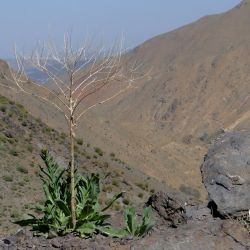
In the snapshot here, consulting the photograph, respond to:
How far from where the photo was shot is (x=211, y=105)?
7606cm

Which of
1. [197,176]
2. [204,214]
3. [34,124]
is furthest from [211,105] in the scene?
[204,214]

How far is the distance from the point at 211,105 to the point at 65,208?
69.7 m

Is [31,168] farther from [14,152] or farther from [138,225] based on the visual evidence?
[138,225]

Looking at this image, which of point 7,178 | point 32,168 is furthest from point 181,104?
point 7,178

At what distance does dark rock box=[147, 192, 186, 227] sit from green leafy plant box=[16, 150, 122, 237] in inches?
26.4

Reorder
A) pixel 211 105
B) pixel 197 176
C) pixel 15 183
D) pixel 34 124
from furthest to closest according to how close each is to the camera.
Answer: pixel 211 105
pixel 197 176
pixel 34 124
pixel 15 183

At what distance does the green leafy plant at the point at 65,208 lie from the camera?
287 inches

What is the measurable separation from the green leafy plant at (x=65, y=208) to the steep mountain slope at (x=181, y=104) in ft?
104

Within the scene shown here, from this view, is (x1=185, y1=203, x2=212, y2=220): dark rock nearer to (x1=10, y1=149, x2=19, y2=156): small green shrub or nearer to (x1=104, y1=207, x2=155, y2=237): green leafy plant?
(x1=104, y1=207, x2=155, y2=237): green leafy plant

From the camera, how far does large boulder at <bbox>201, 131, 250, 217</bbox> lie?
7246mm

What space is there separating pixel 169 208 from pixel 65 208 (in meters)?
1.38

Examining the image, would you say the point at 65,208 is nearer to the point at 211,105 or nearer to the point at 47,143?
the point at 47,143

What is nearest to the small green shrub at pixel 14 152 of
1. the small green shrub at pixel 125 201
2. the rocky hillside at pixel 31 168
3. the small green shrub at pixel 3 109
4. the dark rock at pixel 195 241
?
the rocky hillside at pixel 31 168

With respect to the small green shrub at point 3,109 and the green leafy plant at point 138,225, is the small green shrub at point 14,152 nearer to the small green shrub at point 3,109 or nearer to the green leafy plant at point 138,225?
the small green shrub at point 3,109
